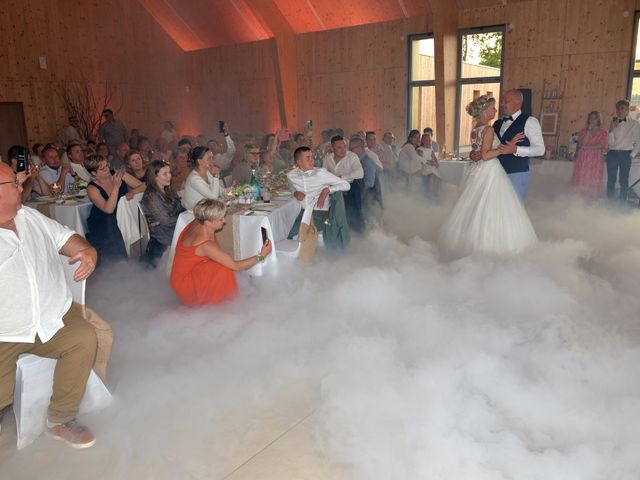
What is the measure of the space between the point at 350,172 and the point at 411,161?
2.44m

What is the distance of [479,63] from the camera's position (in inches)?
380

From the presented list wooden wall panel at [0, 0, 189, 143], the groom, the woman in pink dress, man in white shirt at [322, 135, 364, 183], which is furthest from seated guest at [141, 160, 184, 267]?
wooden wall panel at [0, 0, 189, 143]

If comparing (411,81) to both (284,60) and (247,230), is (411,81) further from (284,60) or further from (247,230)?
(247,230)

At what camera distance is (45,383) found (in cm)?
240

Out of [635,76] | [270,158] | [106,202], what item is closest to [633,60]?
[635,76]

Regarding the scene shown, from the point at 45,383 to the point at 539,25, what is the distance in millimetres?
9220

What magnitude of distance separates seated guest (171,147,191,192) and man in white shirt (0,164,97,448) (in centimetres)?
245

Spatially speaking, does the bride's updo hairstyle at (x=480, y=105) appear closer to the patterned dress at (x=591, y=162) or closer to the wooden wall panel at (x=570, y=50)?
the patterned dress at (x=591, y=162)

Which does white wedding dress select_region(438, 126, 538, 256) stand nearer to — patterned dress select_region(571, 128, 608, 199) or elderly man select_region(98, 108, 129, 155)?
patterned dress select_region(571, 128, 608, 199)

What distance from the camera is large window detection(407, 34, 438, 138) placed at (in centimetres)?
1038

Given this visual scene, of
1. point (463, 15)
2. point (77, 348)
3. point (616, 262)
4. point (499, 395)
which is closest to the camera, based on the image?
point (77, 348)

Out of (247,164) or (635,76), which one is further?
(635,76)

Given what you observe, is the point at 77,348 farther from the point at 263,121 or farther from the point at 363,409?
the point at 263,121

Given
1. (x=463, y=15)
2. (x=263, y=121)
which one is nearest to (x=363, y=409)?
(x=463, y=15)
